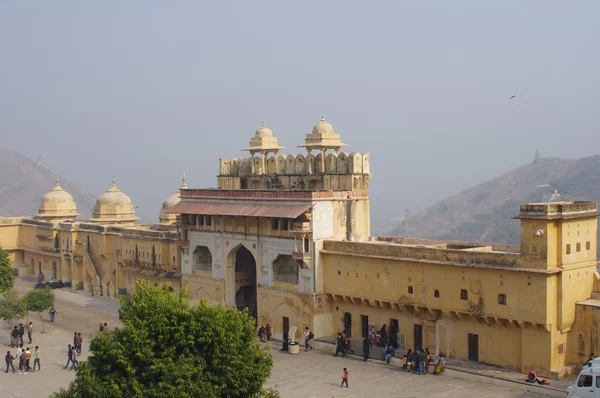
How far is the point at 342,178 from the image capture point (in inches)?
1359

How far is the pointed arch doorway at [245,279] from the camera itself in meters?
37.0

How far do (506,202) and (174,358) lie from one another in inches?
6285

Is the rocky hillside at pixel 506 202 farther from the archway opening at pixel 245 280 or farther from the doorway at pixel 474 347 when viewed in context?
the doorway at pixel 474 347

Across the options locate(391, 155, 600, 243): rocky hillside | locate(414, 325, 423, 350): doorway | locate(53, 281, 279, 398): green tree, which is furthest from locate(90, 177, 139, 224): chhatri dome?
locate(391, 155, 600, 243): rocky hillside

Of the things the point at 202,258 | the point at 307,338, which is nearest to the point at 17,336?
the point at 202,258

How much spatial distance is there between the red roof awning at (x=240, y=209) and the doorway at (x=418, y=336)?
253 inches

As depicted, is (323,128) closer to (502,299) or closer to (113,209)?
(502,299)

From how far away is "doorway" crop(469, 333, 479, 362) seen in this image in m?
27.2

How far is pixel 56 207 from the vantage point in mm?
58188

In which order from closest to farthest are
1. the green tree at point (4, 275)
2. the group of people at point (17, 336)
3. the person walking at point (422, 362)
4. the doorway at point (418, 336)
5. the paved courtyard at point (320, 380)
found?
the paved courtyard at point (320, 380), the person walking at point (422, 362), the doorway at point (418, 336), the group of people at point (17, 336), the green tree at point (4, 275)

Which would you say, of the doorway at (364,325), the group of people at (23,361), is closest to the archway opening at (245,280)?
the doorway at (364,325)

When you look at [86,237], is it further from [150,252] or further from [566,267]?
[566,267]

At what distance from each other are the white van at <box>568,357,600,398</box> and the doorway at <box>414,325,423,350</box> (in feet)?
26.8

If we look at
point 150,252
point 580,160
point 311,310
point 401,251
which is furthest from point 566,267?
point 580,160
